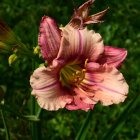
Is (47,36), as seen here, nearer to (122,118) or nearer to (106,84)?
(106,84)

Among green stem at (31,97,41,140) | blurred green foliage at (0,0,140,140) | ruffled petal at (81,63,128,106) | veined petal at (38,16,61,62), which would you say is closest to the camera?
veined petal at (38,16,61,62)

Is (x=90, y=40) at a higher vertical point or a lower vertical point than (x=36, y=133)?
higher

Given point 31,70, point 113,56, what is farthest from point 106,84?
point 31,70

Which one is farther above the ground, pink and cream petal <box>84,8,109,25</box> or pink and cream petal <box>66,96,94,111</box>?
pink and cream petal <box>84,8,109,25</box>

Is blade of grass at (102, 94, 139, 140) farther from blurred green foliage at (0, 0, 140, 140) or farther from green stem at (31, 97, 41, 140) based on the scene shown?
blurred green foliage at (0, 0, 140, 140)

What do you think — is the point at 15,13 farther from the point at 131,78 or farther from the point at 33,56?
the point at 33,56

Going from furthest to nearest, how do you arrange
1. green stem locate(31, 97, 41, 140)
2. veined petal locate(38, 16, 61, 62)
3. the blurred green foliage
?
the blurred green foliage < green stem locate(31, 97, 41, 140) < veined petal locate(38, 16, 61, 62)

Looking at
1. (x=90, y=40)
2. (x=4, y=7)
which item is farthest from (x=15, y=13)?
(x=90, y=40)

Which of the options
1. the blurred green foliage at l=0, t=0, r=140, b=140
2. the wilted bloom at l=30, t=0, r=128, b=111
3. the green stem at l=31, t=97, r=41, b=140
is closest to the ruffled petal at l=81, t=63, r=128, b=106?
the wilted bloom at l=30, t=0, r=128, b=111
